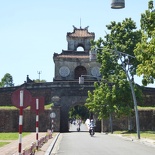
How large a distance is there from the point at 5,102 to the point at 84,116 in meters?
37.1

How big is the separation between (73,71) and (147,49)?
43558 millimetres

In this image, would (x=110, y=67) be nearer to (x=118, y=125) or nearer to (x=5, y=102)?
(x=118, y=125)

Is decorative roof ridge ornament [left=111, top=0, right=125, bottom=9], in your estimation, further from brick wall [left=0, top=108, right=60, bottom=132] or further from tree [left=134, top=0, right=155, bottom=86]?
brick wall [left=0, top=108, right=60, bottom=132]

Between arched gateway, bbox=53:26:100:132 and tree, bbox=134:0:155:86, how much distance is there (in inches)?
1101

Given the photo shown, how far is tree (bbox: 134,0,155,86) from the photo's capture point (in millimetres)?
21812

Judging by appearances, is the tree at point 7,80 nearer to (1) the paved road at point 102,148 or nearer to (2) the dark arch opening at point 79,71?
(2) the dark arch opening at point 79,71

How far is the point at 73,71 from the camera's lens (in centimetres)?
6519

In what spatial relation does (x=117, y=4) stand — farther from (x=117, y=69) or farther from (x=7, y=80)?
(x=7, y=80)

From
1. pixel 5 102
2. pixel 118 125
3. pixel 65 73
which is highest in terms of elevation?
pixel 65 73

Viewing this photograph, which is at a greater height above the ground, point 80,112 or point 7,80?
point 7,80

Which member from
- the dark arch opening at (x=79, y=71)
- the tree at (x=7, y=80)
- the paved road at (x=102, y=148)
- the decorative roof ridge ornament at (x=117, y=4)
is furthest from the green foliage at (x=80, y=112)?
the decorative roof ridge ornament at (x=117, y=4)

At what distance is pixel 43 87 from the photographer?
186 ft

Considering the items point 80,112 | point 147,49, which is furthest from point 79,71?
point 147,49

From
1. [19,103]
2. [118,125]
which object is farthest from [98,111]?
[19,103]
